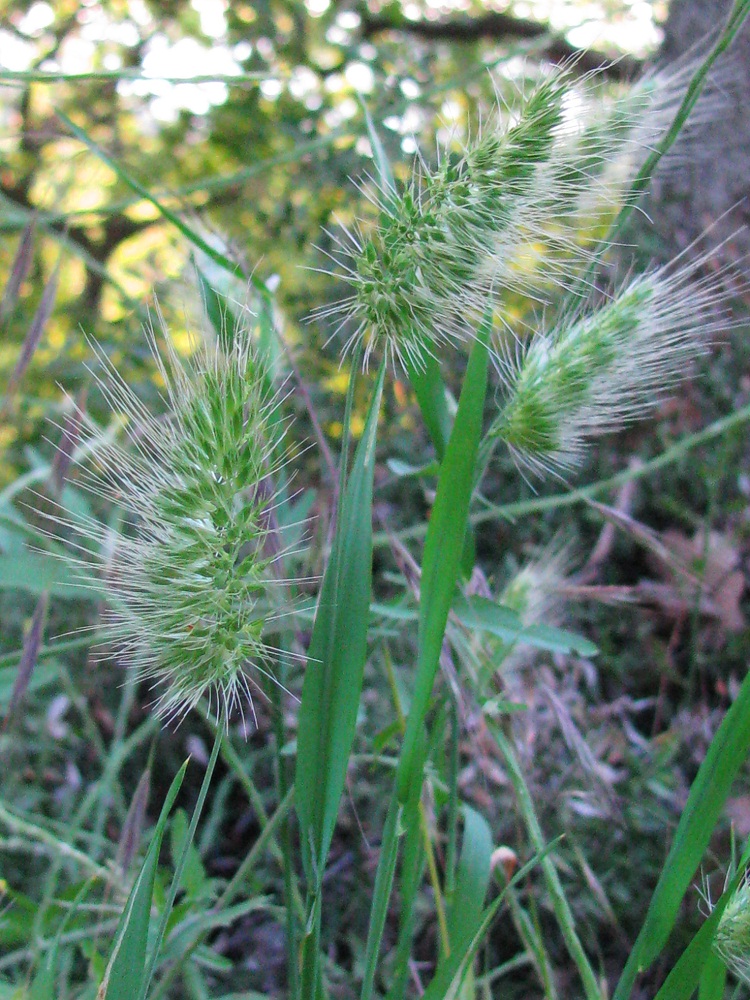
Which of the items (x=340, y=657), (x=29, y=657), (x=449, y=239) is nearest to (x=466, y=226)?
(x=449, y=239)

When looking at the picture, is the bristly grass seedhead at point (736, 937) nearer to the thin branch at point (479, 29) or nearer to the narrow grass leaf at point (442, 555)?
the narrow grass leaf at point (442, 555)

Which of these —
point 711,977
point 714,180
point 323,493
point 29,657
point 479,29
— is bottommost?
point 711,977

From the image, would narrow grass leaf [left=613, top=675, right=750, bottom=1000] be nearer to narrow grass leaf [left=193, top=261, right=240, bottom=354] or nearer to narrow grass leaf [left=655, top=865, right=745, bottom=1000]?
narrow grass leaf [left=655, top=865, right=745, bottom=1000]

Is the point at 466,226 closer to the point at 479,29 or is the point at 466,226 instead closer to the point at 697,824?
the point at 697,824

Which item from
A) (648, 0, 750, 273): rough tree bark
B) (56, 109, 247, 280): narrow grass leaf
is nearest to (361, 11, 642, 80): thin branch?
(648, 0, 750, 273): rough tree bark

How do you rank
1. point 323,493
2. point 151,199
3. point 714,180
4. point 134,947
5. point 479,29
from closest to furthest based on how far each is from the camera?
point 134,947 → point 151,199 → point 323,493 → point 714,180 → point 479,29

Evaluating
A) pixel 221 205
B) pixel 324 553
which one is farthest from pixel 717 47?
pixel 221 205

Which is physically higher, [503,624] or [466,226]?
[466,226]

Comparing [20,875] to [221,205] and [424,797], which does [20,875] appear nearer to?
[424,797]
